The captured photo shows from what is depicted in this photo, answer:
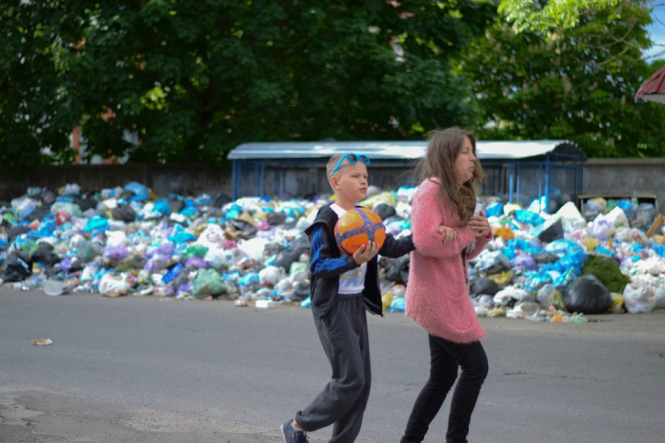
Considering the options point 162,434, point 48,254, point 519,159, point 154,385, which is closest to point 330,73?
point 519,159

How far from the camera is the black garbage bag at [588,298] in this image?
36.2 feet

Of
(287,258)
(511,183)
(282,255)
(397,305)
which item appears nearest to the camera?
(397,305)

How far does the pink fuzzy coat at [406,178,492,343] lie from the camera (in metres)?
4.38

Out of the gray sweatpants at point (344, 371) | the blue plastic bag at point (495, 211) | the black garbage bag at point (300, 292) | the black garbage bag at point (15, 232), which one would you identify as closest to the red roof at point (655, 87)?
the black garbage bag at point (300, 292)

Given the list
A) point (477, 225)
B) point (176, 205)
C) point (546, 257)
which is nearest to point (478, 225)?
point (477, 225)

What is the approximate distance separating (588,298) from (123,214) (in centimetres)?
979

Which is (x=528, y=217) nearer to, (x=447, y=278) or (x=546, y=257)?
(x=546, y=257)

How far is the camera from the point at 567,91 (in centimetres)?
2898

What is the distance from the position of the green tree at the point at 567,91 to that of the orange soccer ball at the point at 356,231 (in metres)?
24.5

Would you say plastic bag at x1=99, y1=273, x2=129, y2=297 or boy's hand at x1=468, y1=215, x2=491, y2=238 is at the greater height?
boy's hand at x1=468, y1=215, x2=491, y2=238

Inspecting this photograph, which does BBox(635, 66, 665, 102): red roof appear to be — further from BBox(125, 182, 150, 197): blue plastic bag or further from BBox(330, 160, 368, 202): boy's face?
BBox(125, 182, 150, 197): blue plastic bag

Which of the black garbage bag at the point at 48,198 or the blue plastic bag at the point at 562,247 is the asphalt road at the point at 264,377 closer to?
the blue plastic bag at the point at 562,247

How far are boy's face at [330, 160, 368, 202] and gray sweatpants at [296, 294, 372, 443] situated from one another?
48cm

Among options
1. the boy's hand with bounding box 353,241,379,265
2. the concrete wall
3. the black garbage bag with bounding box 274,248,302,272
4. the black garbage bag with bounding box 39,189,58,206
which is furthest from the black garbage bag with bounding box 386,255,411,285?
the black garbage bag with bounding box 39,189,58,206
